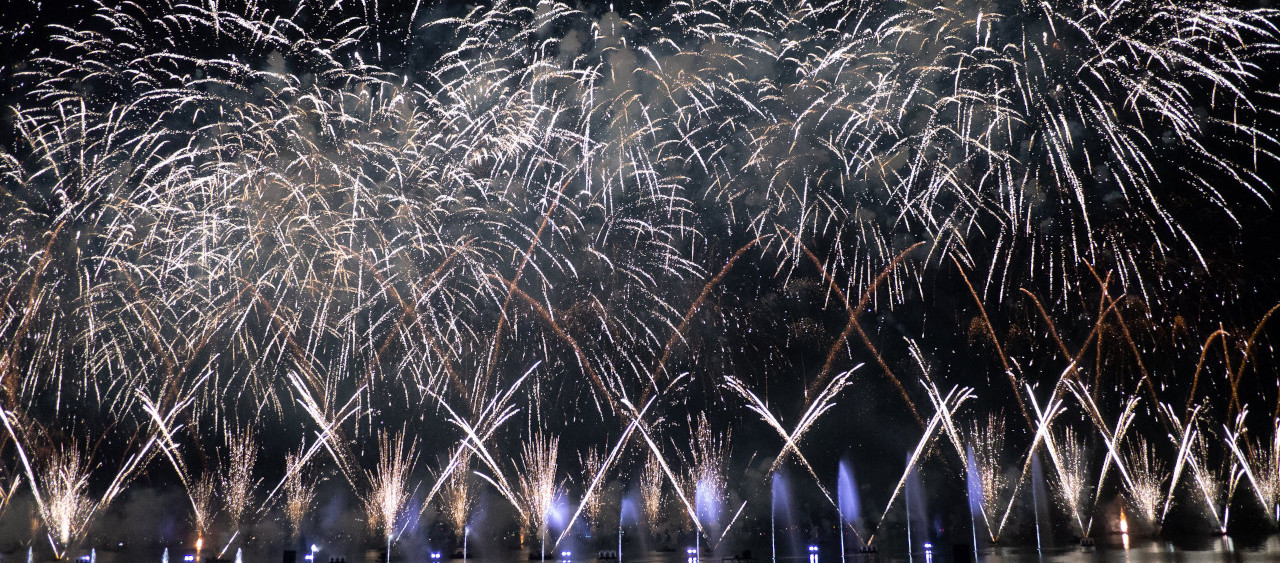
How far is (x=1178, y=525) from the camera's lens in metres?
104

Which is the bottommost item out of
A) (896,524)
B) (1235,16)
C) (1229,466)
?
(896,524)

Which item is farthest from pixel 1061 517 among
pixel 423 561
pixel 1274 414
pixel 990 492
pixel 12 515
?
pixel 12 515

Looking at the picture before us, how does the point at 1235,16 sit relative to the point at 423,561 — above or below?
above

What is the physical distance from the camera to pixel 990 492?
126 meters

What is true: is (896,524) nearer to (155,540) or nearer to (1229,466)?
(1229,466)

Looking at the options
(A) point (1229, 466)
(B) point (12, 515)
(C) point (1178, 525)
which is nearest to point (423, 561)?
(B) point (12, 515)

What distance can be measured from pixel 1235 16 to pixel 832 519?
116198 millimetres

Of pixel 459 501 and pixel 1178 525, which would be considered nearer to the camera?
pixel 1178 525

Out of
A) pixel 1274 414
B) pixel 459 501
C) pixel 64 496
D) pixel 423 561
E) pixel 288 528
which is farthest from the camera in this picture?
pixel 459 501

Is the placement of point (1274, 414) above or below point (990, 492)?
above

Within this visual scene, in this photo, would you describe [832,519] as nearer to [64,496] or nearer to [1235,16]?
[64,496]

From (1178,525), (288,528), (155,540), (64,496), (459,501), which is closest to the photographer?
(64,496)

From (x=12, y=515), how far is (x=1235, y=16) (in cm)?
13212

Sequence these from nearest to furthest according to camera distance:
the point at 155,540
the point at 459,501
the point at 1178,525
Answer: the point at 1178,525 < the point at 155,540 < the point at 459,501
